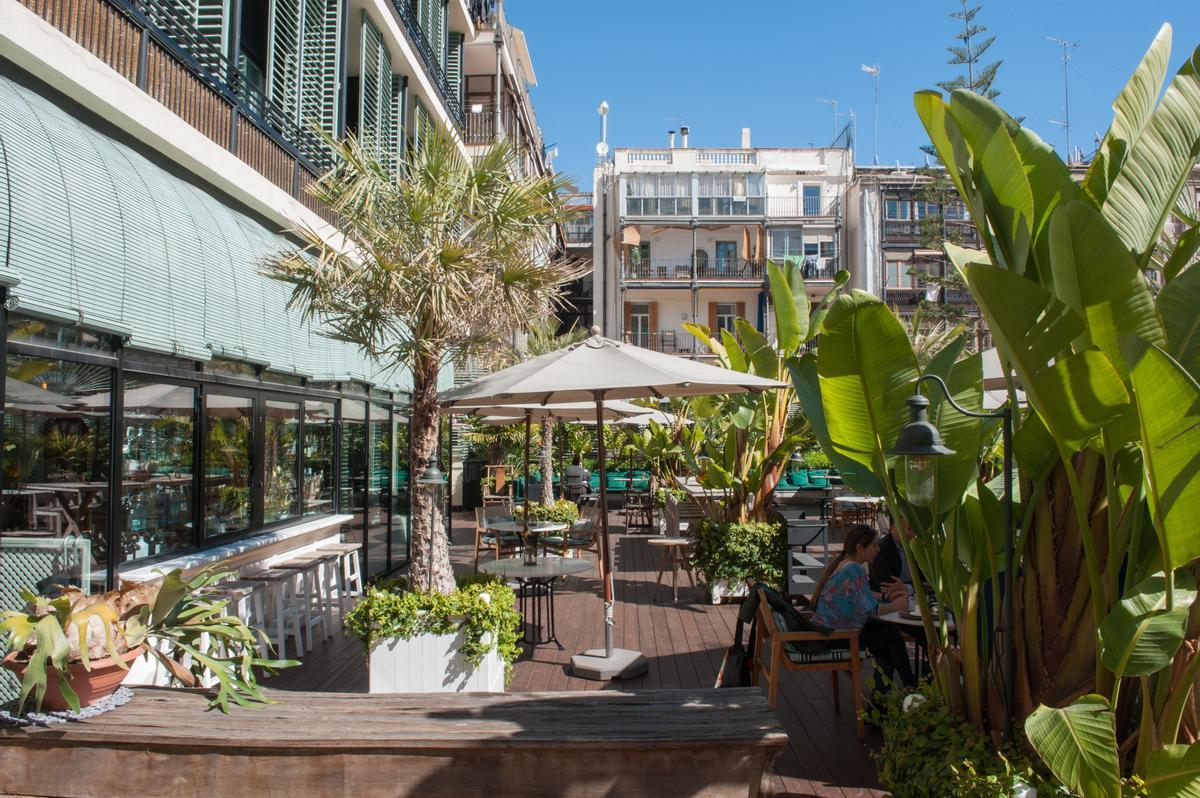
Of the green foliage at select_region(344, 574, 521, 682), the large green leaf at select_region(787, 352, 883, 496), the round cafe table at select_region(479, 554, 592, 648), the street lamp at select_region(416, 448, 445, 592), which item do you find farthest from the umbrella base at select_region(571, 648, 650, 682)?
the large green leaf at select_region(787, 352, 883, 496)

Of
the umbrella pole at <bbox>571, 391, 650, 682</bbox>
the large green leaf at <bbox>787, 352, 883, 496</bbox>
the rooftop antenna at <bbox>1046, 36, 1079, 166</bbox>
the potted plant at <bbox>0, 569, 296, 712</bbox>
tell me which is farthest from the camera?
the rooftop antenna at <bbox>1046, 36, 1079, 166</bbox>

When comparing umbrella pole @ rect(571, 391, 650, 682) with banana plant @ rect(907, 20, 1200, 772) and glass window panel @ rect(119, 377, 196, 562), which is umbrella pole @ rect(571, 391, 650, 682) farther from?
banana plant @ rect(907, 20, 1200, 772)

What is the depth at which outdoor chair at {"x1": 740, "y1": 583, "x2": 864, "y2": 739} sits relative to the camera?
5590mm

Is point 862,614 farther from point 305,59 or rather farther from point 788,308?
point 305,59

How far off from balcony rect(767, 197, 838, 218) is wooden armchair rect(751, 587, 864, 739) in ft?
131

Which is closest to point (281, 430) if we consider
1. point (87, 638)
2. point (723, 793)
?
point (87, 638)

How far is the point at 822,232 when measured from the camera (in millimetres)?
43281

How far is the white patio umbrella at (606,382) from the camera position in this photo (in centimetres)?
626

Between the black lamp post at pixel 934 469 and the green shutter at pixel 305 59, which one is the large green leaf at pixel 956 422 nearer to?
the black lamp post at pixel 934 469

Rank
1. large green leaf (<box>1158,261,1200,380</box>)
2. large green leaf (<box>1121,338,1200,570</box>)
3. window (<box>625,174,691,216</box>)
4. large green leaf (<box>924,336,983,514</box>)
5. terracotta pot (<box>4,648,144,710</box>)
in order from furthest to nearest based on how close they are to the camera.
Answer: window (<box>625,174,691,216</box>) → large green leaf (<box>924,336,983,514</box>) → terracotta pot (<box>4,648,144,710</box>) → large green leaf (<box>1158,261,1200,380</box>) → large green leaf (<box>1121,338,1200,570</box>)

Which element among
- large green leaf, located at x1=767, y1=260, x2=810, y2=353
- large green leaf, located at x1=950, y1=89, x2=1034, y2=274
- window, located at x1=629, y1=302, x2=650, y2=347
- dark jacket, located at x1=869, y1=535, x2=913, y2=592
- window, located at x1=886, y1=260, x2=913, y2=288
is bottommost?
dark jacket, located at x1=869, y1=535, x2=913, y2=592

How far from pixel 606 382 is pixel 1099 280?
11.9 feet

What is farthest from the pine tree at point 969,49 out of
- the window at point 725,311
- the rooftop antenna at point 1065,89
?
A: the window at point 725,311

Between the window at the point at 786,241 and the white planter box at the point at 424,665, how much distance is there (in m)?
39.0
